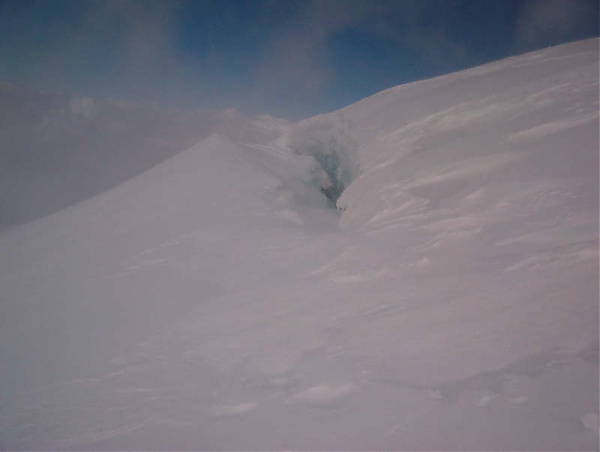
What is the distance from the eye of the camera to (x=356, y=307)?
2.67 meters

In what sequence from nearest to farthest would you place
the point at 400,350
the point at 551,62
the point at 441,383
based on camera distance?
the point at 441,383
the point at 400,350
the point at 551,62

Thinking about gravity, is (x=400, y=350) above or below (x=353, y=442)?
above

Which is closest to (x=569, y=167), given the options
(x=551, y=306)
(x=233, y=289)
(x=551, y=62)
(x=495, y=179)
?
(x=495, y=179)

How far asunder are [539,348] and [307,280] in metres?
1.92

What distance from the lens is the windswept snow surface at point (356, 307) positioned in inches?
67.6

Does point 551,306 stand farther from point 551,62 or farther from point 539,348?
point 551,62

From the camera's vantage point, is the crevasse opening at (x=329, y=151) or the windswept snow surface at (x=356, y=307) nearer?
the windswept snow surface at (x=356, y=307)

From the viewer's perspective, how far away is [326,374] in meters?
2.11

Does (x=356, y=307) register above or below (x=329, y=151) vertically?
below

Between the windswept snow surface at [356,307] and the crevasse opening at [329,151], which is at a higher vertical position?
the crevasse opening at [329,151]

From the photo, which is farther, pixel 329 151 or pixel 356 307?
pixel 329 151

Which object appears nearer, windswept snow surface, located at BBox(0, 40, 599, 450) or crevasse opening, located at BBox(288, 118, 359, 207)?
windswept snow surface, located at BBox(0, 40, 599, 450)

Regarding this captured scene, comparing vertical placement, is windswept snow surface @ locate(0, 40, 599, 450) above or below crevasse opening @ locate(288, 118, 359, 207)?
below

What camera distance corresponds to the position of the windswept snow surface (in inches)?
67.6
